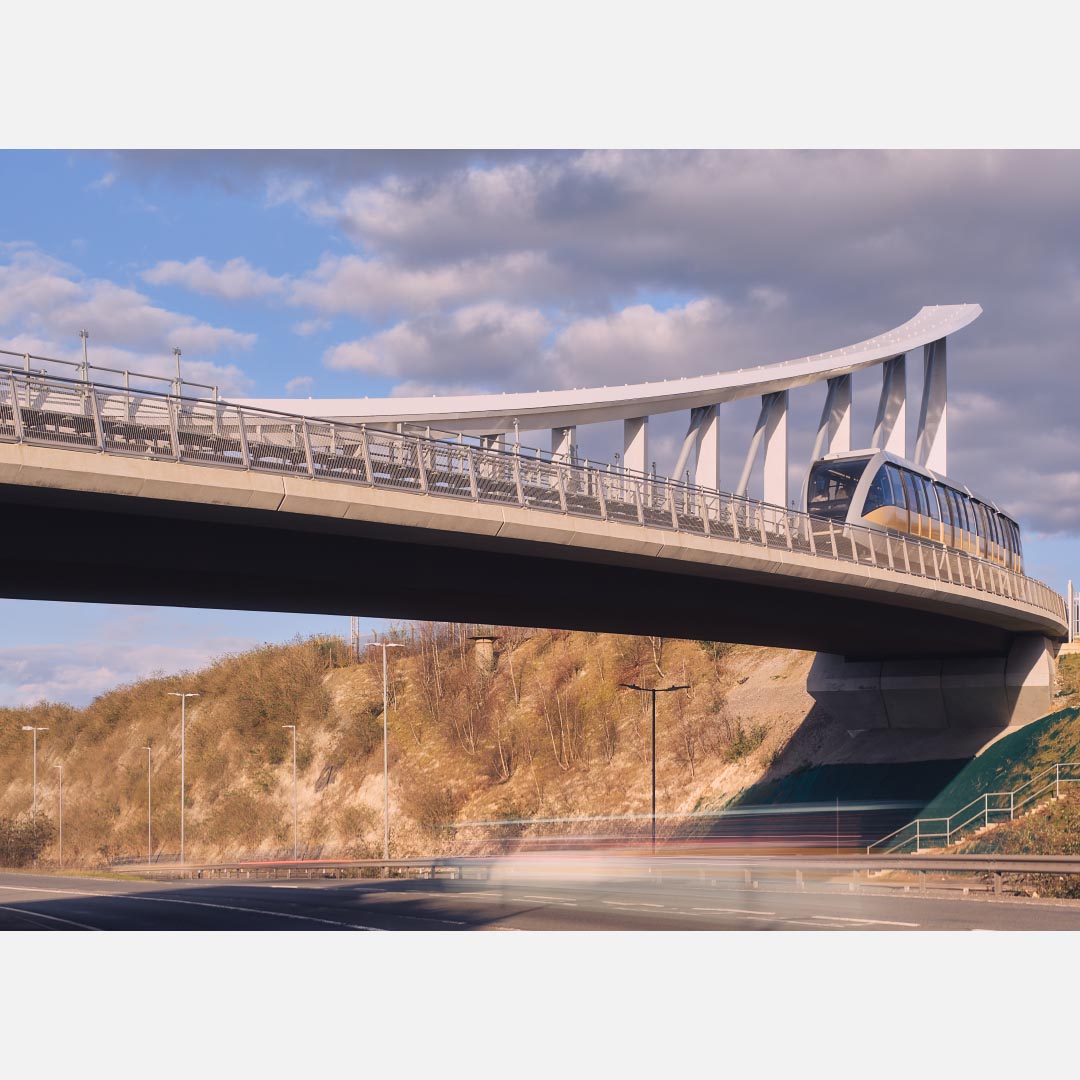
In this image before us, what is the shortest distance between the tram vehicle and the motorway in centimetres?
1349

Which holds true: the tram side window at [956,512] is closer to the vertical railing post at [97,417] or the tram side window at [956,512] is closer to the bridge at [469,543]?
the bridge at [469,543]

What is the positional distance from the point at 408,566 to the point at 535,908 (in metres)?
7.16

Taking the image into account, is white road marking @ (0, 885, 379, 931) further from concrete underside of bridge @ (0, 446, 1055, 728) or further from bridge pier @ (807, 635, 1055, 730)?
bridge pier @ (807, 635, 1055, 730)

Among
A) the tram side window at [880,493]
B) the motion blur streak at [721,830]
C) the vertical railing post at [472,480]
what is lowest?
the motion blur streak at [721,830]

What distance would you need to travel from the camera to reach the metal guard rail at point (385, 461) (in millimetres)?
19828

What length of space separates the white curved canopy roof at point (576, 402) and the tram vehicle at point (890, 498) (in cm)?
843

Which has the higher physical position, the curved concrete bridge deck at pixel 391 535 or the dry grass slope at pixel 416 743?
the curved concrete bridge deck at pixel 391 535

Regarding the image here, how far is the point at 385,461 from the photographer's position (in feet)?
77.5

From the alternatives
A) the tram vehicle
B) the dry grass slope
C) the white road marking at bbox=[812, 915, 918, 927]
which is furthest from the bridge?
the dry grass slope

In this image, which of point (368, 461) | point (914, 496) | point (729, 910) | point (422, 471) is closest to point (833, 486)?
point (914, 496)

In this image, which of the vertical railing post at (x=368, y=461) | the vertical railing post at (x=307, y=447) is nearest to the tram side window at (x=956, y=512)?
the vertical railing post at (x=368, y=461)

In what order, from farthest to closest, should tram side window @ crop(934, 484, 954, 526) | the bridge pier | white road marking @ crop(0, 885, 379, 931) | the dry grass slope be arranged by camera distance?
the dry grass slope
the bridge pier
tram side window @ crop(934, 484, 954, 526)
white road marking @ crop(0, 885, 379, 931)

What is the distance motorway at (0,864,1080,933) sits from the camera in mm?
21844

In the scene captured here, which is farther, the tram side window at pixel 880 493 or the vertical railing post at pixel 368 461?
the tram side window at pixel 880 493
